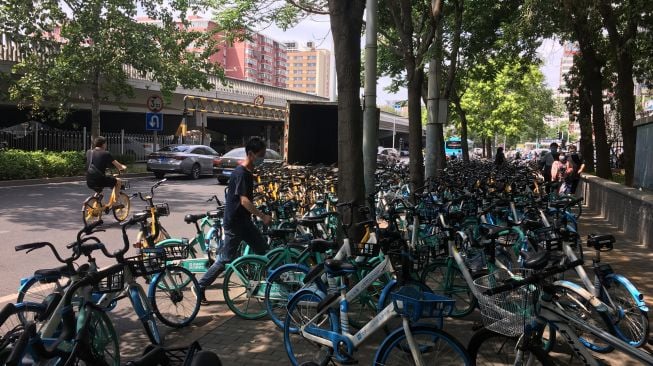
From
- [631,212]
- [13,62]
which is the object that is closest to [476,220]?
[631,212]

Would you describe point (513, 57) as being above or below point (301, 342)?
above

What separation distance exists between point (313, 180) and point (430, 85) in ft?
18.7

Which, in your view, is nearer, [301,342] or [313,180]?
[301,342]

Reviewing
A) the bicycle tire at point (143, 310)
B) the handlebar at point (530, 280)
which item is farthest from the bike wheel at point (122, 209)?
the handlebar at point (530, 280)

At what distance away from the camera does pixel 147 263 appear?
4449 mm

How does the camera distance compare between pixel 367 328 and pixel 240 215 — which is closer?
pixel 367 328

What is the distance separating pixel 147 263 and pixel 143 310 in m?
0.43

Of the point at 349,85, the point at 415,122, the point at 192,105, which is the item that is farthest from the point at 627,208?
the point at 192,105

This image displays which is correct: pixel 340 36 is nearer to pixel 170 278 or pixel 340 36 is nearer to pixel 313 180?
pixel 170 278

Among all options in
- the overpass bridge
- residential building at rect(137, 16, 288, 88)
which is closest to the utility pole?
the overpass bridge

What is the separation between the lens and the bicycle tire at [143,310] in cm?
411

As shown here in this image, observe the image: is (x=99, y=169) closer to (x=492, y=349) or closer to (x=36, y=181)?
(x=36, y=181)

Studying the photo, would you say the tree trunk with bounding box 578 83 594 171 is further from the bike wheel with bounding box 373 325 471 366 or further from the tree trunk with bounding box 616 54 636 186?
the bike wheel with bounding box 373 325 471 366

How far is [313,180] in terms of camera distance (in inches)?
448
